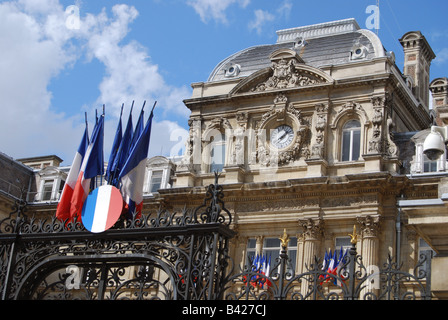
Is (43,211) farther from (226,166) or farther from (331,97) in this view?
(331,97)

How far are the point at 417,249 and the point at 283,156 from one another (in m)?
6.88

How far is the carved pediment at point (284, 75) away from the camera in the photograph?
110 feet

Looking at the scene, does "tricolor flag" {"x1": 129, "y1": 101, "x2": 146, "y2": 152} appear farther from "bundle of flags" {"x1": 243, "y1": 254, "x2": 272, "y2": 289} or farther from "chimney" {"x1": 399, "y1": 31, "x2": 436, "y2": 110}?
"chimney" {"x1": 399, "y1": 31, "x2": 436, "y2": 110}

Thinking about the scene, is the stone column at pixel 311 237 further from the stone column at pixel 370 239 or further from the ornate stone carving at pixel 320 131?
the ornate stone carving at pixel 320 131

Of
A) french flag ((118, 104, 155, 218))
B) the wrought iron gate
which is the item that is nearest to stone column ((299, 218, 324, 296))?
french flag ((118, 104, 155, 218))

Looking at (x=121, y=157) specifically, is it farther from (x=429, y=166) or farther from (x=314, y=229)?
(x=429, y=166)

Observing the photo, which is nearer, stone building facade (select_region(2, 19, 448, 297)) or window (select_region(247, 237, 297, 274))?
stone building facade (select_region(2, 19, 448, 297))

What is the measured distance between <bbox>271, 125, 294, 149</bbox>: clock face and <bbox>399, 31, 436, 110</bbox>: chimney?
8.38 meters

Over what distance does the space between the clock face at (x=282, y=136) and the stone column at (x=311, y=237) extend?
4.13 meters

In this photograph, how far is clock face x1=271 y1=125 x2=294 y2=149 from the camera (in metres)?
33.7

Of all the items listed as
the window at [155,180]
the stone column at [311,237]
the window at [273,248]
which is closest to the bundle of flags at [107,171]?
the stone column at [311,237]

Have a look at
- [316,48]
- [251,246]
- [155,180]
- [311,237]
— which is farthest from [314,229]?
A: [155,180]
